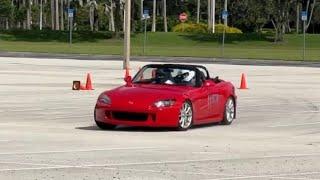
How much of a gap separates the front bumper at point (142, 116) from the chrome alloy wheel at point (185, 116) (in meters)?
0.13

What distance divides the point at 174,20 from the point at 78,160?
103 m

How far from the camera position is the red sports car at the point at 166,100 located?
14.2 m

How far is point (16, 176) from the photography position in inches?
352

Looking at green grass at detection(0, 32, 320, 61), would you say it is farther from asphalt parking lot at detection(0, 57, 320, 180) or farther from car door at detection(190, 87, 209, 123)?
car door at detection(190, 87, 209, 123)

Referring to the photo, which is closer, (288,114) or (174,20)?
(288,114)

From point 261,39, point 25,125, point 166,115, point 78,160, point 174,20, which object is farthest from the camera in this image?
point 174,20

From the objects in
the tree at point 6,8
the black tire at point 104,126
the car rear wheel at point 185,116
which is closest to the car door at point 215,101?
the car rear wheel at point 185,116

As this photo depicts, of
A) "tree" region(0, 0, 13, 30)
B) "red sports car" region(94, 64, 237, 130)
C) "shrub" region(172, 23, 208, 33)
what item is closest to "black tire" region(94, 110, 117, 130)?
"red sports car" region(94, 64, 237, 130)

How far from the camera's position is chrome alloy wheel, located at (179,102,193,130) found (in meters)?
14.4

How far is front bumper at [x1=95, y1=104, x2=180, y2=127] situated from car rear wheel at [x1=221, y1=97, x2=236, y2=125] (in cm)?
202

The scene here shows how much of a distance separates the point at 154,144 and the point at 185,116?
2303mm

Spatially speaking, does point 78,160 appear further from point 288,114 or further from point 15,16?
point 15,16

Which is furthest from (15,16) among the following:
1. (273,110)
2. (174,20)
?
(273,110)

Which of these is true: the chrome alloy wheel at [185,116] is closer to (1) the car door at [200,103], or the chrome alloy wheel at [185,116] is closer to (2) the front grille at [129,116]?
(1) the car door at [200,103]
